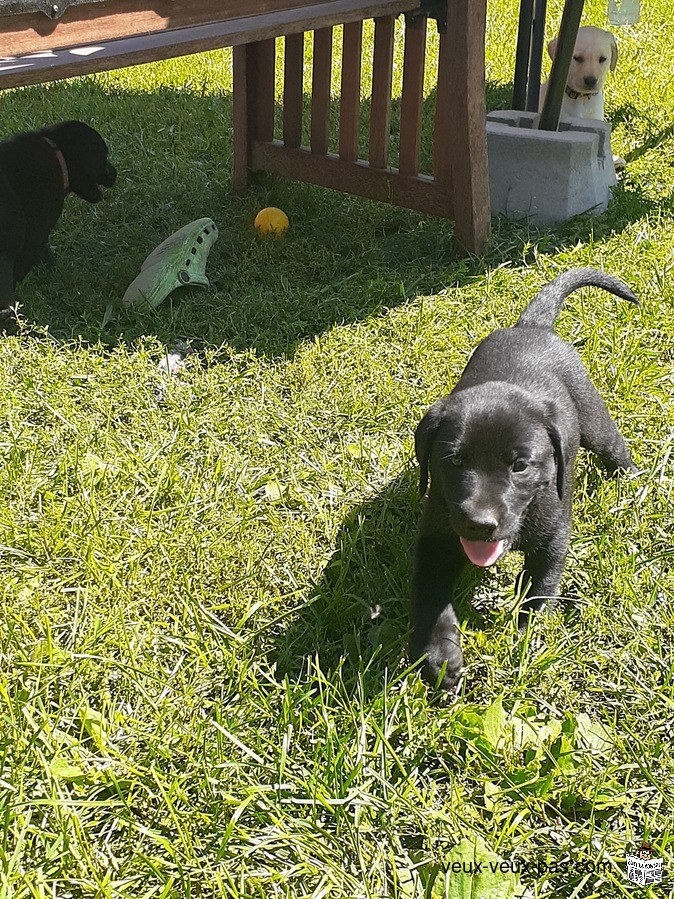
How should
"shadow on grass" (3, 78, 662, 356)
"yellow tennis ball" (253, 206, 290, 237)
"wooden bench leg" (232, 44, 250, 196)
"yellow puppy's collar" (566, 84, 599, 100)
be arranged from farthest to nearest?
"yellow puppy's collar" (566, 84, 599, 100) → "wooden bench leg" (232, 44, 250, 196) → "yellow tennis ball" (253, 206, 290, 237) → "shadow on grass" (3, 78, 662, 356)

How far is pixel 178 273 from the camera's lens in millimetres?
4184

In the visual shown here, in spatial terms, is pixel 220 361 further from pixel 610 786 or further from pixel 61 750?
pixel 610 786

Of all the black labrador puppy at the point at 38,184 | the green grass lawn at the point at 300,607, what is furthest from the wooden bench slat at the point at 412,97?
the black labrador puppy at the point at 38,184

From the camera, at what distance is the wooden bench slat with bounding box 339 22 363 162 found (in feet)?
15.5

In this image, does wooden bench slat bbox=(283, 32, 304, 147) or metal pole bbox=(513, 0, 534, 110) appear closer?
wooden bench slat bbox=(283, 32, 304, 147)

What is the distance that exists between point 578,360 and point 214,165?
3.73 metres

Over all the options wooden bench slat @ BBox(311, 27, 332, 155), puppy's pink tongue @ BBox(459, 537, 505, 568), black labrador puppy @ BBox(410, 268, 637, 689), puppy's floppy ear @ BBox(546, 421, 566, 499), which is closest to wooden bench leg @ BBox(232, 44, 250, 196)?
wooden bench slat @ BBox(311, 27, 332, 155)

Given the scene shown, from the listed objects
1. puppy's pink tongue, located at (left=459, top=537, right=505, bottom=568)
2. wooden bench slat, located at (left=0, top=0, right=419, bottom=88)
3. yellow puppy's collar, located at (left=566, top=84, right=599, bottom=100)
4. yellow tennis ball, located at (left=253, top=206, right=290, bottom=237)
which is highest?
wooden bench slat, located at (left=0, top=0, right=419, bottom=88)

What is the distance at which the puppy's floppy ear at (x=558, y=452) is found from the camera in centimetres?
220

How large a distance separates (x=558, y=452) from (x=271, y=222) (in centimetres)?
294

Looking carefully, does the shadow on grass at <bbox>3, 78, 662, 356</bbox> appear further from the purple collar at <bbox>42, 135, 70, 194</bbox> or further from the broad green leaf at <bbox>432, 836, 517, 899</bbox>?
the broad green leaf at <bbox>432, 836, 517, 899</bbox>

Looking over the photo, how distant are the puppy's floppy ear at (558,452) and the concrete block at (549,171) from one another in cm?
283

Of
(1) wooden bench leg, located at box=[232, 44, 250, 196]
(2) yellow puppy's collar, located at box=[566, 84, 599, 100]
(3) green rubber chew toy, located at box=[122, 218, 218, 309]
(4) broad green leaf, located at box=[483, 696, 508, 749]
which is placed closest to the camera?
(4) broad green leaf, located at box=[483, 696, 508, 749]

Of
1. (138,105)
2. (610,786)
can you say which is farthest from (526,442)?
(138,105)
